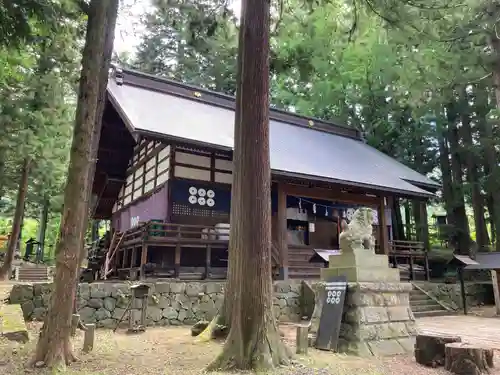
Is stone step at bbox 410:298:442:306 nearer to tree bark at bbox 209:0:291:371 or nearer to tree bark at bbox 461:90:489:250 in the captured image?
tree bark at bbox 461:90:489:250

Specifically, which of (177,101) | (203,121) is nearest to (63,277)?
(203,121)

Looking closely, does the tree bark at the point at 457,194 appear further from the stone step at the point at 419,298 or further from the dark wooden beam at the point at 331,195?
the stone step at the point at 419,298

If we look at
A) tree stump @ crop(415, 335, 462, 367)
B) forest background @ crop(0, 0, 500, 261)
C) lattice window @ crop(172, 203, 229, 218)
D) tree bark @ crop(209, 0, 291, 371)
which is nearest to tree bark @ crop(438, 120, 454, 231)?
forest background @ crop(0, 0, 500, 261)

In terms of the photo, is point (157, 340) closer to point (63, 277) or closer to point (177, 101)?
point (63, 277)

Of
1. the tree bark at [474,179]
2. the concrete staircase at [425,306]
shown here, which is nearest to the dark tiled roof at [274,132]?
the concrete staircase at [425,306]

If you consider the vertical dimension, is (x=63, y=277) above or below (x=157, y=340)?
above

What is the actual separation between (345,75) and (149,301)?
1491cm

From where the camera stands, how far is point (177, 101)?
48.3 ft

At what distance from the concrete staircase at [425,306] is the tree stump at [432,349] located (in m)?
5.94

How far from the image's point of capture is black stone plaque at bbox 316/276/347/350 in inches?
241

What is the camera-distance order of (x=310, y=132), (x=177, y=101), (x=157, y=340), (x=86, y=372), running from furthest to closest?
(x=310, y=132) → (x=177, y=101) → (x=157, y=340) → (x=86, y=372)

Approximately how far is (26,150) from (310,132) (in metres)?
11.1

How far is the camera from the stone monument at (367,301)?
19.9ft

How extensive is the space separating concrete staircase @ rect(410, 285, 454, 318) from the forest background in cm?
559
